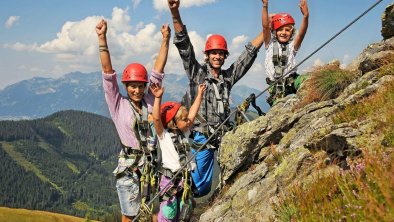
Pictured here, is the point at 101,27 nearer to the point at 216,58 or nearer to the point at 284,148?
the point at 216,58

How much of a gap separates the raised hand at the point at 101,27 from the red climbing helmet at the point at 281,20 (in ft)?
18.7

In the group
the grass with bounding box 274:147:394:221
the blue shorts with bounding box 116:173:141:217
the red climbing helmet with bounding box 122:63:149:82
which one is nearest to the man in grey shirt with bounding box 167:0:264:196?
the red climbing helmet with bounding box 122:63:149:82

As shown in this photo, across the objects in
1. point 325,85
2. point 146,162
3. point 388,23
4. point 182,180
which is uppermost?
point 388,23

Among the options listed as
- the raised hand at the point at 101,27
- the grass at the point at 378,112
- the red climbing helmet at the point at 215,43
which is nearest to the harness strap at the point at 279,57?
the red climbing helmet at the point at 215,43

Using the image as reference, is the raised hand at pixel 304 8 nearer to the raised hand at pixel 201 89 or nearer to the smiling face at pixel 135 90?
the raised hand at pixel 201 89

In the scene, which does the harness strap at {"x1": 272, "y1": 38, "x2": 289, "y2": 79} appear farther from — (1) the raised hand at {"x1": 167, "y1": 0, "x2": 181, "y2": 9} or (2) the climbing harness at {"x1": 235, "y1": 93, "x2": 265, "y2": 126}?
(1) the raised hand at {"x1": 167, "y1": 0, "x2": 181, "y2": 9}

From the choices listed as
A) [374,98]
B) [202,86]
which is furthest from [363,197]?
[202,86]

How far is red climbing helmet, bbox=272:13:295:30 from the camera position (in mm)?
10695

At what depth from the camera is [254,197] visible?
7.74 metres

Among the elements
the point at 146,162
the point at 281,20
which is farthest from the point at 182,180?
the point at 281,20

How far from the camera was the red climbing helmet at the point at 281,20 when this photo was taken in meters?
10.7

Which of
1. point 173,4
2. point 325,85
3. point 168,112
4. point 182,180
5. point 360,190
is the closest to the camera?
point 360,190

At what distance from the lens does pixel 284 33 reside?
10773 millimetres

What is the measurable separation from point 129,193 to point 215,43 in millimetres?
4478
